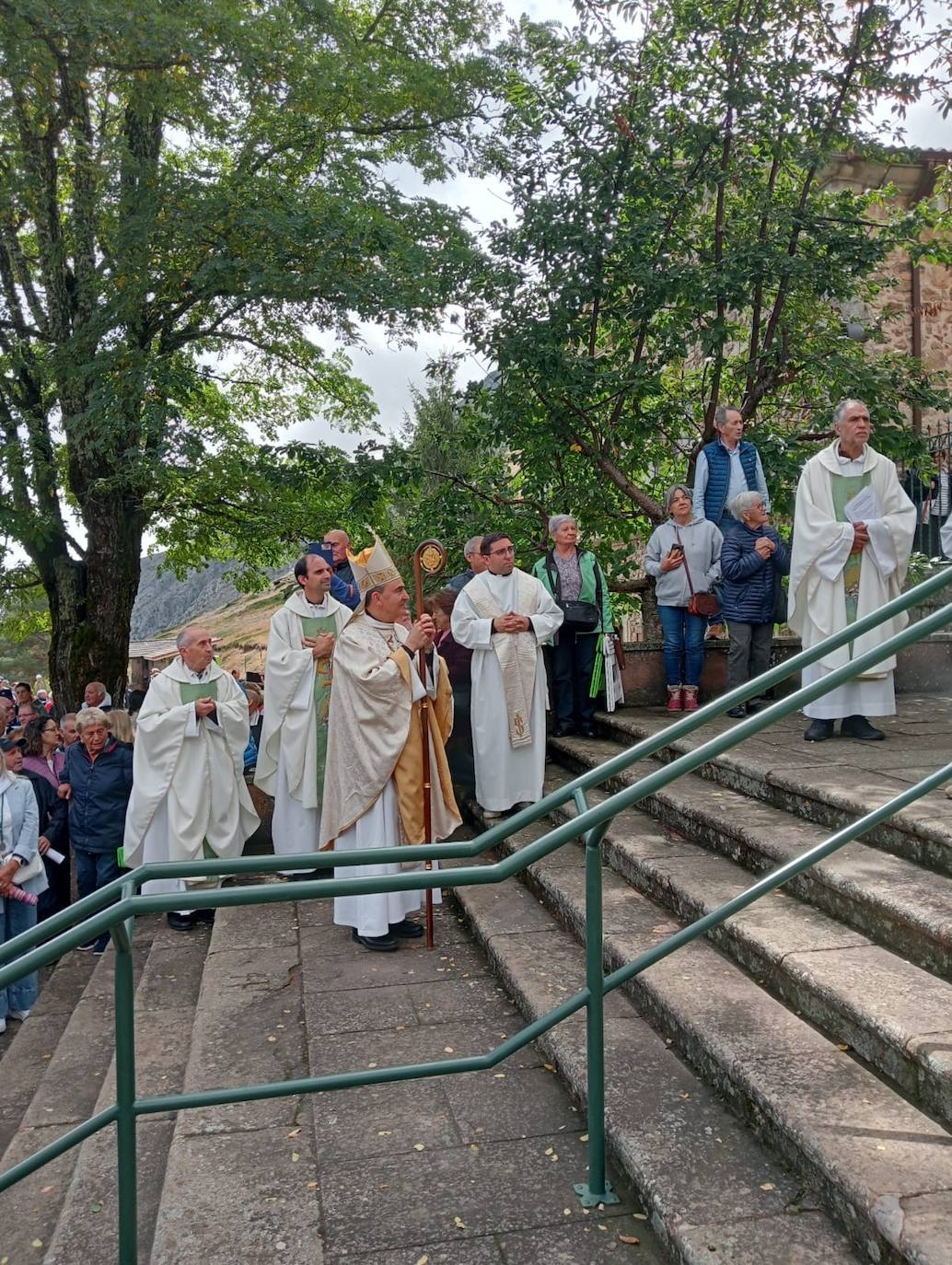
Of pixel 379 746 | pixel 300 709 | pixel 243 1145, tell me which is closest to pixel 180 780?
pixel 300 709

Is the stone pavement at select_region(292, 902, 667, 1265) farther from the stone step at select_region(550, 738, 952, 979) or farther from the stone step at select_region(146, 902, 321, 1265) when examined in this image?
the stone step at select_region(550, 738, 952, 979)

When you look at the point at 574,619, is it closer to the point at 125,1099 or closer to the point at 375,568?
the point at 375,568

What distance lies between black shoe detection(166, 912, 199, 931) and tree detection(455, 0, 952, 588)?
433 cm

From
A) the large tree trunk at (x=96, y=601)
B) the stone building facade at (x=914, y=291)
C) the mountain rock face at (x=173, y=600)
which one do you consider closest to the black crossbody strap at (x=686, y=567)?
the large tree trunk at (x=96, y=601)

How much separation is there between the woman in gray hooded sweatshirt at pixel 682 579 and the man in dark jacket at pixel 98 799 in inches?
155

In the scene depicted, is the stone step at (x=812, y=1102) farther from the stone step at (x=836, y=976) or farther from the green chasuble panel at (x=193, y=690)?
the green chasuble panel at (x=193, y=690)

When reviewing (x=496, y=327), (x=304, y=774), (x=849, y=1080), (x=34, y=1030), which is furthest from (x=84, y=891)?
(x=849, y=1080)

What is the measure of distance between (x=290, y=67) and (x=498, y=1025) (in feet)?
31.4

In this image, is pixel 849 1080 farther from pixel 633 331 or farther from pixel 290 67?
pixel 290 67

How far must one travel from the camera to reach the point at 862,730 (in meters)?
5.98

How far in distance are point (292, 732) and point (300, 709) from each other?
16cm

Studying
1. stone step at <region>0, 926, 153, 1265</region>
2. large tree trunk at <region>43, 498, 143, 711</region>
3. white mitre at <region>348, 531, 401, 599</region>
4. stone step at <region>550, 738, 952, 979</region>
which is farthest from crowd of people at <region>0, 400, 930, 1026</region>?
large tree trunk at <region>43, 498, 143, 711</region>

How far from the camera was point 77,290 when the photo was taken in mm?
11875

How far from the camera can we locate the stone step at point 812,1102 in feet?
7.41
